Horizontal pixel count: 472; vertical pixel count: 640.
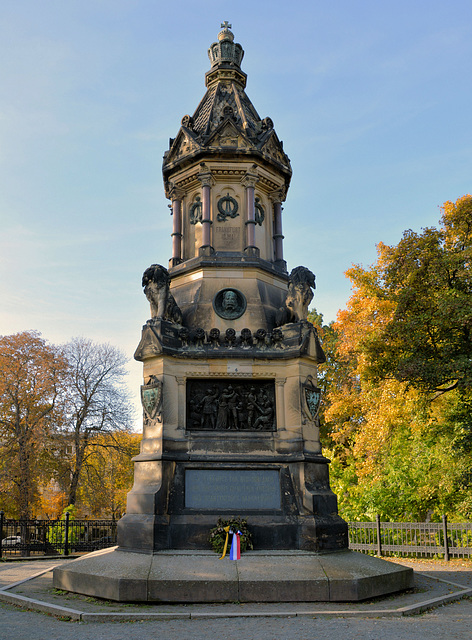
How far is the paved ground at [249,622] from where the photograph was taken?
7430 mm

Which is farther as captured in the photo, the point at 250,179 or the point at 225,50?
the point at 225,50

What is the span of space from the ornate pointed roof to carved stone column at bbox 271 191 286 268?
0.58 metres

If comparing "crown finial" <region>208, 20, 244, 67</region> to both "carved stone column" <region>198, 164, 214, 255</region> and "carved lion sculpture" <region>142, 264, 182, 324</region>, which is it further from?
"carved lion sculpture" <region>142, 264, 182, 324</region>

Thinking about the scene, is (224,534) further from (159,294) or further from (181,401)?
(159,294)

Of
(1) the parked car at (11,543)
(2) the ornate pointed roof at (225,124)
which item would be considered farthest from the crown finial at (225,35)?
(1) the parked car at (11,543)

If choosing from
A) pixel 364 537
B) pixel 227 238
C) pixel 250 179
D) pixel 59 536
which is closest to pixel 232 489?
pixel 227 238

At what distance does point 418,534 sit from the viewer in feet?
69.0

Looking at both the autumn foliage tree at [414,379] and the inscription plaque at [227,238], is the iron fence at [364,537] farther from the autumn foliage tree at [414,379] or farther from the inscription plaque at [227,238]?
the inscription plaque at [227,238]

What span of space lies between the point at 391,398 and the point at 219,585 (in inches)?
589

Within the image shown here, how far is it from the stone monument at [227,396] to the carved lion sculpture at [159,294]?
3 cm

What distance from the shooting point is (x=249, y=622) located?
8.09m

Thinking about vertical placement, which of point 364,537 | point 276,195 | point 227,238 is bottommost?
point 364,537

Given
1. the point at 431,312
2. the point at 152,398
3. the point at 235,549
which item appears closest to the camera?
the point at 235,549

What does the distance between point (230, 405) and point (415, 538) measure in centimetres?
1189
